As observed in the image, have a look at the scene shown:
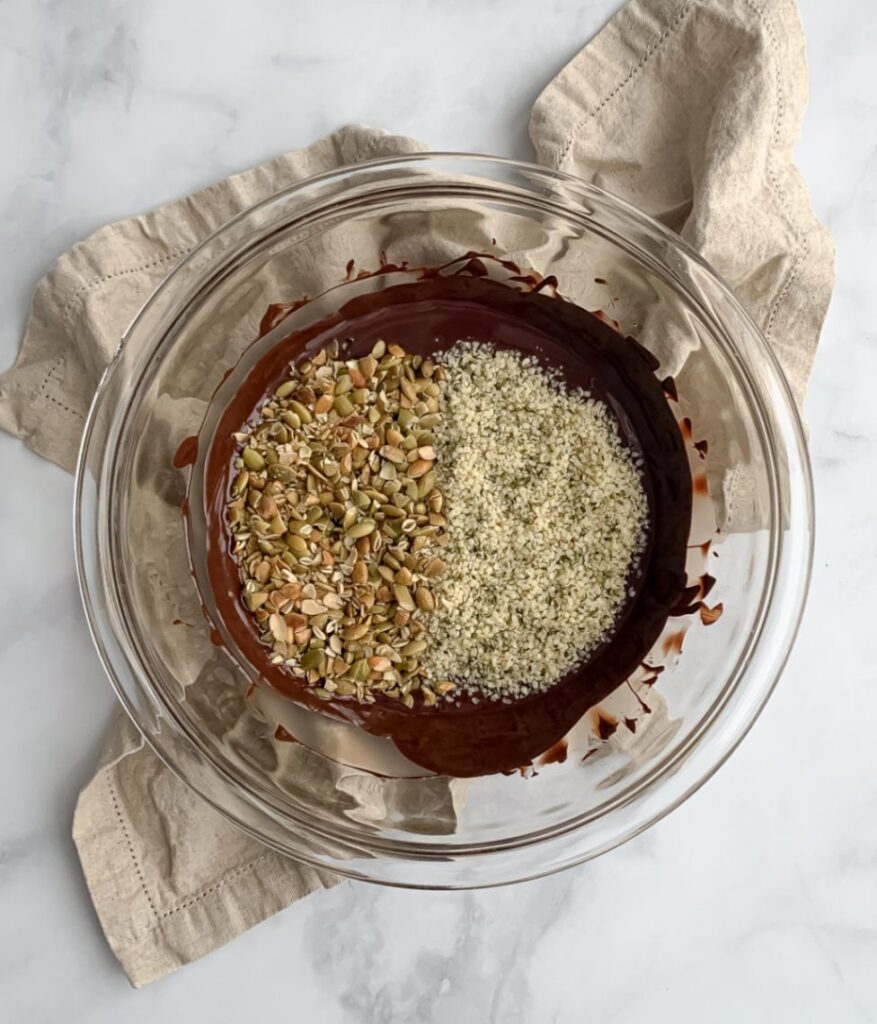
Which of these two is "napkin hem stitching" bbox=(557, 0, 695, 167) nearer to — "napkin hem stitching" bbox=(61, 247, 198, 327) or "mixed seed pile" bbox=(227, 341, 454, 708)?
"mixed seed pile" bbox=(227, 341, 454, 708)

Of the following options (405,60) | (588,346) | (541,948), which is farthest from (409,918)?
(405,60)

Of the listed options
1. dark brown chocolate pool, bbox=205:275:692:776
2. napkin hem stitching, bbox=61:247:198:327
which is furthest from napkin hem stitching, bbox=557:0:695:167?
napkin hem stitching, bbox=61:247:198:327

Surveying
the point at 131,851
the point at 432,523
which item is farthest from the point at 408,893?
the point at 432,523

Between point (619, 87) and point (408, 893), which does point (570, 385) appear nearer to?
point (619, 87)

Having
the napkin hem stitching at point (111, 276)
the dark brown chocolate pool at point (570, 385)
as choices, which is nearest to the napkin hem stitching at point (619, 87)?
the dark brown chocolate pool at point (570, 385)

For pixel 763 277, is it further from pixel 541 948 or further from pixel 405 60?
pixel 541 948
